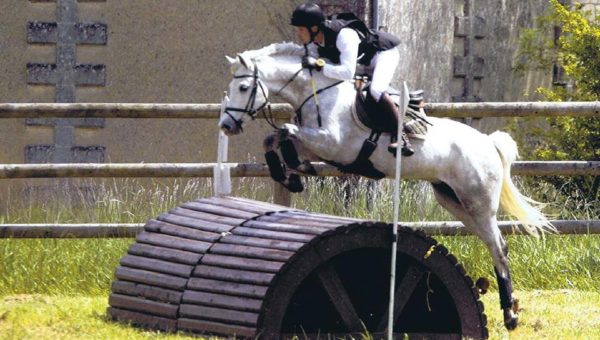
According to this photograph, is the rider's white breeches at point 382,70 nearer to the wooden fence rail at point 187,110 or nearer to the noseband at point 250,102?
the noseband at point 250,102

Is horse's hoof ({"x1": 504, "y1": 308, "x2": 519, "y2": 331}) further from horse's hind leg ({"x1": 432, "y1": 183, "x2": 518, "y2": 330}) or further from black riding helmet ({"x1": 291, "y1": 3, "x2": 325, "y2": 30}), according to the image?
black riding helmet ({"x1": 291, "y1": 3, "x2": 325, "y2": 30})

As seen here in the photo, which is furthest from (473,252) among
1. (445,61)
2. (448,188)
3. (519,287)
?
(445,61)

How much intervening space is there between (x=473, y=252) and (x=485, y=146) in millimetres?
1845

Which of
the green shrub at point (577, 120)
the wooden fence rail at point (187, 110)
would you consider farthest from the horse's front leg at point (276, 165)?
the green shrub at point (577, 120)

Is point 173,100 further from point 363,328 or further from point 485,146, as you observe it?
point 363,328

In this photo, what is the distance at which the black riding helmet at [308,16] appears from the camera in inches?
393

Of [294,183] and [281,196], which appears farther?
[281,196]

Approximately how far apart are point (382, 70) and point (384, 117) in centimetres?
35

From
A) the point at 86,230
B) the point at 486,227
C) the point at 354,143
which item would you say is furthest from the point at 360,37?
the point at 86,230

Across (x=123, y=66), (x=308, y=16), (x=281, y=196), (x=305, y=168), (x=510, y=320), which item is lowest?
(x=510, y=320)

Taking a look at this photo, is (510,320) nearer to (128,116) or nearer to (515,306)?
(515,306)

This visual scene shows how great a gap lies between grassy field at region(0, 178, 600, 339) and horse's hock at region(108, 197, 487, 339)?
33cm

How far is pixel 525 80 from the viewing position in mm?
19094

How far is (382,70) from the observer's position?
400 inches
